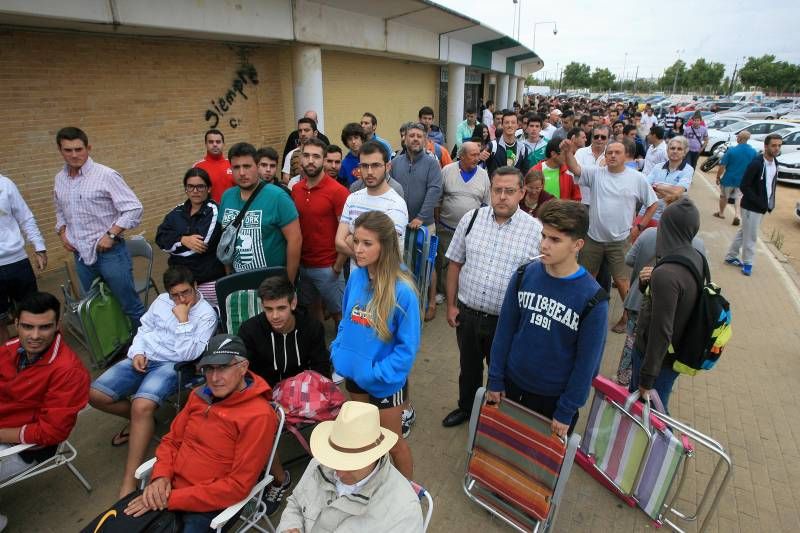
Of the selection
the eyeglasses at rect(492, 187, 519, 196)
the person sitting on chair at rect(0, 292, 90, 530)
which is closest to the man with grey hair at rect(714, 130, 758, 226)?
the eyeglasses at rect(492, 187, 519, 196)

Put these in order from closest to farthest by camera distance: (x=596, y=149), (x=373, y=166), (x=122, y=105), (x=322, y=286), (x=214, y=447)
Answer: (x=214, y=447)
(x=373, y=166)
(x=322, y=286)
(x=596, y=149)
(x=122, y=105)

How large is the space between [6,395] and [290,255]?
80.7 inches

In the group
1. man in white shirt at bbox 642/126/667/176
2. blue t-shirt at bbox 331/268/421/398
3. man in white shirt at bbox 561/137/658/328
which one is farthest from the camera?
man in white shirt at bbox 642/126/667/176

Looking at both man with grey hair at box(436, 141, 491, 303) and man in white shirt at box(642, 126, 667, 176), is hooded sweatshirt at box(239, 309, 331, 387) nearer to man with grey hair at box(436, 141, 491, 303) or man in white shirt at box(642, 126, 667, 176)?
man with grey hair at box(436, 141, 491, 303)

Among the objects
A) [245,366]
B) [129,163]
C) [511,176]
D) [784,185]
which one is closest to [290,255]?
[245,366]

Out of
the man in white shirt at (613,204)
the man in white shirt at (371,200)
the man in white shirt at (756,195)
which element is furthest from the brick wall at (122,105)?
the man in white shirt at (756,195)

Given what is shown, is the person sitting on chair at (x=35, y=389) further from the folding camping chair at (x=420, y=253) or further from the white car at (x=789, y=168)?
the white car at (x=789, y=168)

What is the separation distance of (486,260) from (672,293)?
114cm

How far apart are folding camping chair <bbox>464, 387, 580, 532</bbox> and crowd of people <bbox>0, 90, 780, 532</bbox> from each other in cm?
14

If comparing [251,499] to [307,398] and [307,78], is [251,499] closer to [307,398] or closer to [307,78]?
[307,398]

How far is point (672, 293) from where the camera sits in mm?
2611

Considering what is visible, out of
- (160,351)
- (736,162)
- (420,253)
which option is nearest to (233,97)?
(420,253)

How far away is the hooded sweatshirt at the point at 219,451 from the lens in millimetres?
2242

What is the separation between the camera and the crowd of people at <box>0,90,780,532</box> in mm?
2287
